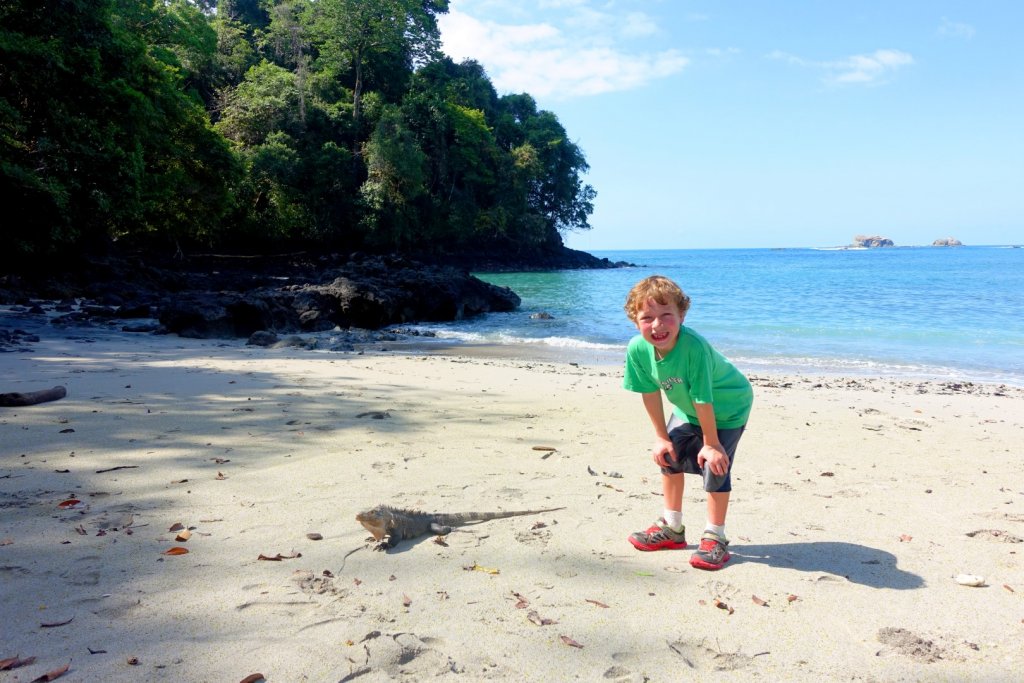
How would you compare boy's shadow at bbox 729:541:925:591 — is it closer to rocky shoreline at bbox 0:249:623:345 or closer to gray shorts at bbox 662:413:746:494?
gray shorts at bbox 662:413:746:494

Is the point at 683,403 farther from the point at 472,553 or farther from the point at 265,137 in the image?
the point at 265,137

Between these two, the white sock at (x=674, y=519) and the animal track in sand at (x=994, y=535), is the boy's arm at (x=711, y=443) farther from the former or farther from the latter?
the animal track in sand at (x=994, y=535)

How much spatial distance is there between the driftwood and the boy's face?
4701 mm

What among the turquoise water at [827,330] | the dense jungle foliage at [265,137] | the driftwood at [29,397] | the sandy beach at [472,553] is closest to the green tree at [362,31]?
the dense jungle foliage at [265,137]

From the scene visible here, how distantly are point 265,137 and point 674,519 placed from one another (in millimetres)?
36512

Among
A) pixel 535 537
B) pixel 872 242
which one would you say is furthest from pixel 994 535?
pixel 872 242

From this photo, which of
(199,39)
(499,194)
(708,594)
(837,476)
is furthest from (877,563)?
(499,194)

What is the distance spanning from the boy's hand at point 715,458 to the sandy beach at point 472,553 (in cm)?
42

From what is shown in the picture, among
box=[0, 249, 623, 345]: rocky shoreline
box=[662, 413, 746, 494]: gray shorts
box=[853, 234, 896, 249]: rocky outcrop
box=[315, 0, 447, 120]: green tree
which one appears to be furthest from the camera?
box=[853, 234, 896, 249]: rocky outcrop

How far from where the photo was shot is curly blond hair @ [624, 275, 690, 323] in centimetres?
284

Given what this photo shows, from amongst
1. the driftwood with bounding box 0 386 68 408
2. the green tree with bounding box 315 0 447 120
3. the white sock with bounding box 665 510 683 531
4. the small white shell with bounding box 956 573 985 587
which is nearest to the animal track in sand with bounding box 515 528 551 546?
the white sock with bounding box 665 510 683 531

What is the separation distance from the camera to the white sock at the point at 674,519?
3.04 m

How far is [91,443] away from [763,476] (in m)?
4.29

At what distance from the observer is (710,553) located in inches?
111
